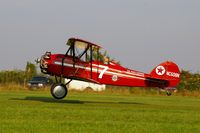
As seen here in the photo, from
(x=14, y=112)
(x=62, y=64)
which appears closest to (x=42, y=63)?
(x=62, y=64)

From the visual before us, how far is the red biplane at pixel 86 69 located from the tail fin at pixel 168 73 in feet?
1.39

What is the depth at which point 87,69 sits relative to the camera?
26344 mm

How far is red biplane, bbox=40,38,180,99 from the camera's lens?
25766 mm

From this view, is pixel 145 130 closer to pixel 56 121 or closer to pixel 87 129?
pixel 87 129

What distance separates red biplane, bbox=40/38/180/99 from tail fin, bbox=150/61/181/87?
0.42 metres

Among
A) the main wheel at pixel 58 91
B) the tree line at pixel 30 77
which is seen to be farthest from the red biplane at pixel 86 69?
the tree line at pixel 30 77

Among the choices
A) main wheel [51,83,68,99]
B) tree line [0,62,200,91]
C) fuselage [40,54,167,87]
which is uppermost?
tree line [0,62,200,91]

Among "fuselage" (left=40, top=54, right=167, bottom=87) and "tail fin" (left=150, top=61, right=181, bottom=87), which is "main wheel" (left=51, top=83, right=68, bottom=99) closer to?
"fuselage" (left=40, top=54, right=167, bottom=87)

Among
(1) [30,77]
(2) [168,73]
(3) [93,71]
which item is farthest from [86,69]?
(1) [30,77]

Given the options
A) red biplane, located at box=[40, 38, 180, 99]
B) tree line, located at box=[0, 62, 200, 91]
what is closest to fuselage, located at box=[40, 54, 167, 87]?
red biplane, located at box=[40, 38, 180, 99]

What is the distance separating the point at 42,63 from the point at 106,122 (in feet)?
38.7

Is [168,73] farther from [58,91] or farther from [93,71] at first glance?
[58,91]

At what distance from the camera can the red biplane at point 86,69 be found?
2577 cm

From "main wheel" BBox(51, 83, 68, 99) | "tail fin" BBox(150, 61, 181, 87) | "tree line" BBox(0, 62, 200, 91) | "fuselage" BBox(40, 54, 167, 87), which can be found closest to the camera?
"main wheel" BBox(51, 83, 68, 99)
